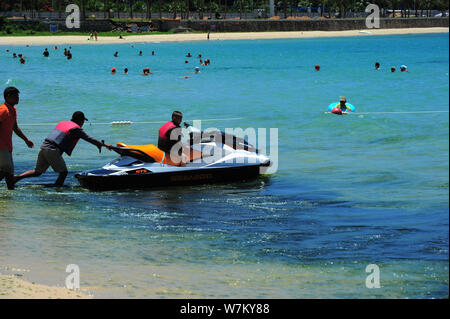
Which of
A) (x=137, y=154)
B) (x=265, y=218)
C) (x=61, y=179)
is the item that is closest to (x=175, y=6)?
(x=137, y=154)

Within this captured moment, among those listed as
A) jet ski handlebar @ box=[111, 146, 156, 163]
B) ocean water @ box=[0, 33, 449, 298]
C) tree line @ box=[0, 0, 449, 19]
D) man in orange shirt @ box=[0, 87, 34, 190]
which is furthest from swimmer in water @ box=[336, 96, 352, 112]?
tree line @ box=[0, 0, 449, 19]

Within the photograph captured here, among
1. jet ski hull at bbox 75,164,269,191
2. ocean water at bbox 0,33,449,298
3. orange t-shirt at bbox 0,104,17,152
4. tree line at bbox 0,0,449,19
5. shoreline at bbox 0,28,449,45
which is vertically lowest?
ocean water at bbox 0,33,449,298

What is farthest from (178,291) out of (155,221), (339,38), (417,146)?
(339,38)

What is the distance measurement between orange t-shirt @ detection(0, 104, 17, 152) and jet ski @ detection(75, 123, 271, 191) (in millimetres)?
2689

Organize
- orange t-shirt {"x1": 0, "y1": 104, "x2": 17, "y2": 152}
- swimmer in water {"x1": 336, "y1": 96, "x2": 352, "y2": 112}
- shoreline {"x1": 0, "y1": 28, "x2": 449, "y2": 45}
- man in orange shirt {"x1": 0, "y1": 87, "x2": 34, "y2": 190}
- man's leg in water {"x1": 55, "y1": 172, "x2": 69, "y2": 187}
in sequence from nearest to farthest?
man in orange shirt {"x1": 0, "y1": 87, "x2": 34, "y2": 190}
orange t-shirt {"x1": 0, "y1": 104, "x2": 17, "y2": 152}
man's leg in water {"x1": 55, "y1": 172, "x2": 69, "y2": 187}
swimmer in water {"x1": 336, "y1": 96, "x2": 352, "y2": 112}
shoreline {"x1": 0, "y1": 28, "x2": 449, "y2": 45}

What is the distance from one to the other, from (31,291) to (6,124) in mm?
5751

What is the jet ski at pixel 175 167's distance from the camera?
16.9 metres

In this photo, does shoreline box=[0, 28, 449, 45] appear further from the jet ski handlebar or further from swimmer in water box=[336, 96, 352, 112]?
the jet ski handlebar

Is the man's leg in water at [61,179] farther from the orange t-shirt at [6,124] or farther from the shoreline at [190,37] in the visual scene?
the shoreline at [190,37]

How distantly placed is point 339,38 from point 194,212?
14332 cm

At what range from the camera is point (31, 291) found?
9.19 meters

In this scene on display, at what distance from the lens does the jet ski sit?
55.3 ft

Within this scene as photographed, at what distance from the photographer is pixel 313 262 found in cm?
1145
